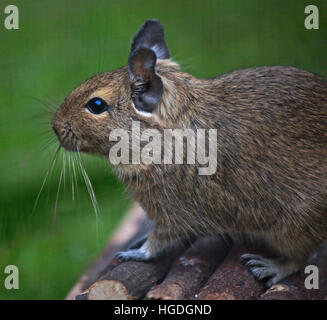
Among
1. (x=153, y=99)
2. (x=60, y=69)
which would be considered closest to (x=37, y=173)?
(x=60, y=69)

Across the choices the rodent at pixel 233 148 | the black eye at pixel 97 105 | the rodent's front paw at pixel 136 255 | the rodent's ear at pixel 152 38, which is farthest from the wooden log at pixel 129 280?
the rodent's ear at pixel 152 38

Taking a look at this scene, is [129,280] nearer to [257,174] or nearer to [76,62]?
[257,174]

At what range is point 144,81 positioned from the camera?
3.16 meters

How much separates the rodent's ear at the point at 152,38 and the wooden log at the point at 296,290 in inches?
54.2

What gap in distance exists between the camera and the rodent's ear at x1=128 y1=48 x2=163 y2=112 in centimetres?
306

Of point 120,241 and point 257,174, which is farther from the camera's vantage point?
point 120,241

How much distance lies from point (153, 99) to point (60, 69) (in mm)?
3151

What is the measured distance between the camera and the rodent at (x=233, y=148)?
323cm

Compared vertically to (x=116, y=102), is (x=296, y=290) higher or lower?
lower

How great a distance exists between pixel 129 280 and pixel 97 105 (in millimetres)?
892

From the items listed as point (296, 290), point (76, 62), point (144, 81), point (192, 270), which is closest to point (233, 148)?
point (144, 81)

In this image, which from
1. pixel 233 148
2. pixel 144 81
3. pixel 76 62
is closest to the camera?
pixel 144 81
